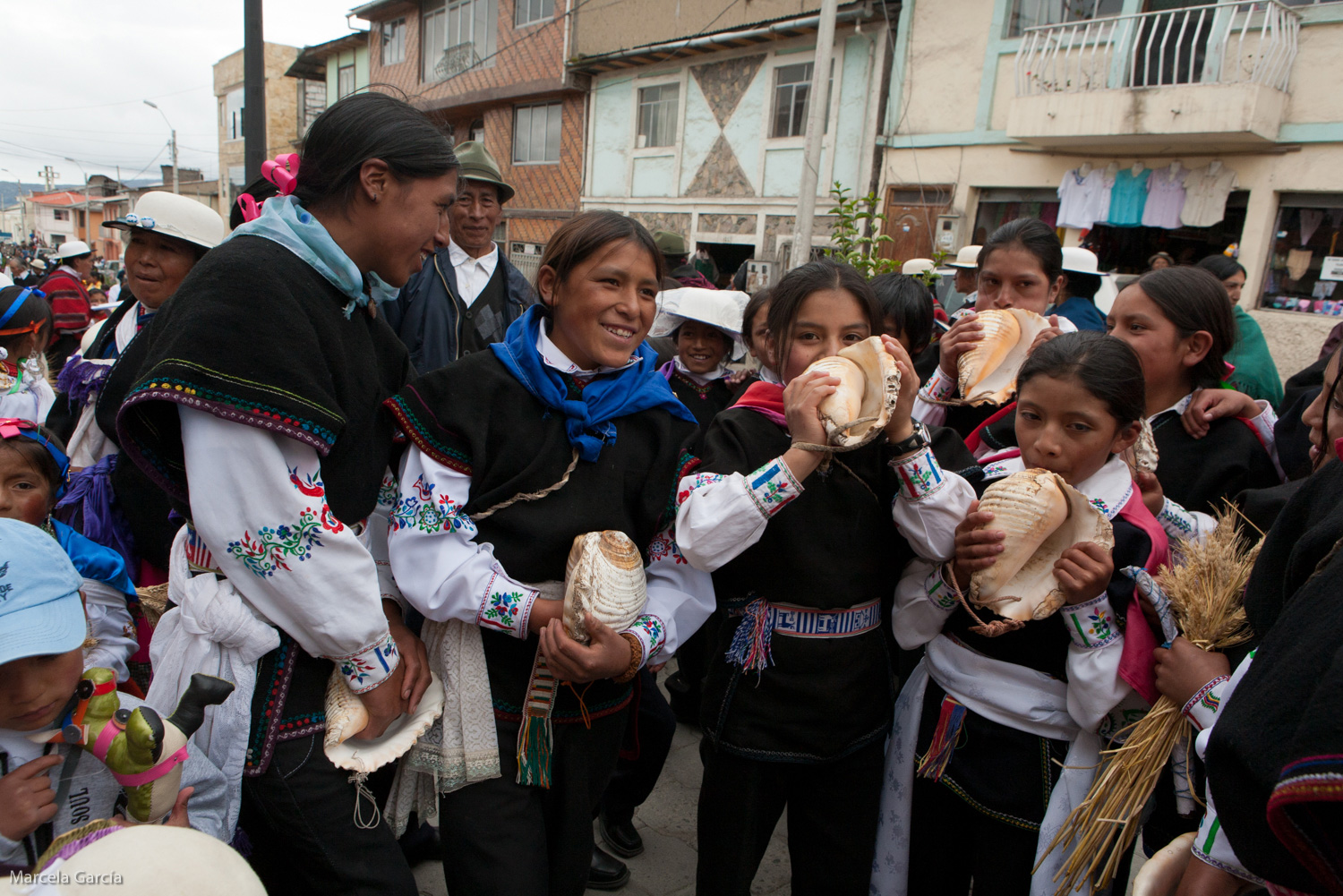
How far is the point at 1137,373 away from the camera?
1777 mm

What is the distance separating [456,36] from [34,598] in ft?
67.2

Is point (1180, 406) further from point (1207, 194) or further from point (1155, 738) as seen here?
point (1207, 194)

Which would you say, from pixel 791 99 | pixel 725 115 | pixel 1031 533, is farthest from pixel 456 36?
pixel 1031 533

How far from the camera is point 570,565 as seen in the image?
1.55 metres

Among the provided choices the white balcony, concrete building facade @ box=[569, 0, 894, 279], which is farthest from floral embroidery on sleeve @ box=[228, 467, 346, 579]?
concrete building facade @ box=[569, 0, 894, 279]

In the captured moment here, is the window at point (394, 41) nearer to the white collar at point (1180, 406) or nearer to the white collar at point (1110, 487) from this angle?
the white collar at point (1180, 406)

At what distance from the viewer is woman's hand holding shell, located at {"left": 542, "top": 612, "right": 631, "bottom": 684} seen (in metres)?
1.47

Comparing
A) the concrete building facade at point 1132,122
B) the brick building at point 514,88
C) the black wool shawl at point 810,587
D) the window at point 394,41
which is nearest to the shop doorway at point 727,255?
the concrete building facade at point 1132,122

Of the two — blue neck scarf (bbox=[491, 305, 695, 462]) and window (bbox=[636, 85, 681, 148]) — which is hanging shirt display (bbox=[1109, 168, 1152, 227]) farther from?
blue neck scarf (bbox=[491, 305, 695, 462])

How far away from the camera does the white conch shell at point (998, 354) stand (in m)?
2.34

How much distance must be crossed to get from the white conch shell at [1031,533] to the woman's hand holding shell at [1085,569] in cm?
2

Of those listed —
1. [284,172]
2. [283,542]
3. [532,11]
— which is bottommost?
[283,542]

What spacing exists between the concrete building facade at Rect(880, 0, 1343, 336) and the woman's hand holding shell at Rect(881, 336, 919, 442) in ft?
29.5

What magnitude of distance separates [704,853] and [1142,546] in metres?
1.26
